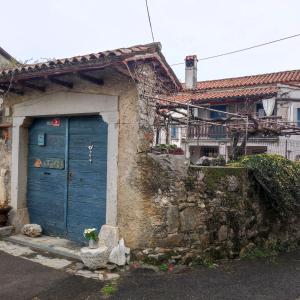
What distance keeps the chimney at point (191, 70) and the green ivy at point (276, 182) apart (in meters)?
16.1

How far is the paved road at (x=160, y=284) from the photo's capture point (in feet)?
14.0

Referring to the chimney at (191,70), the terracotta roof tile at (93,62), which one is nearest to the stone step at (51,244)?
the terracotta roof tile at (93,62)

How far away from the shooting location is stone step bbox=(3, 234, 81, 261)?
18.5 feet

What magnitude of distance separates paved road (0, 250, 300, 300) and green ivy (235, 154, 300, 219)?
142cm

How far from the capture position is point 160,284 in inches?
181

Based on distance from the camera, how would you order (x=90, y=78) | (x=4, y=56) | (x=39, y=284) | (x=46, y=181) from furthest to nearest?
(x=4, y=56) < (x=46, y=181) < (x=90, y=78) < (x=39, y=284)

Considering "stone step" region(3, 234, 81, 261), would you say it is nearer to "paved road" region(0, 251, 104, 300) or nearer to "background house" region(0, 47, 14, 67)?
"paved road" region(0, 251, 104, 300)

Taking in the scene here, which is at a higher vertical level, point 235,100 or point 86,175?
point 235,100

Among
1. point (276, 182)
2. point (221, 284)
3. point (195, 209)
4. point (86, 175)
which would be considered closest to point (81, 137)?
point (86, 175)

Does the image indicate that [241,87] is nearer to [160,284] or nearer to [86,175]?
[86,175]

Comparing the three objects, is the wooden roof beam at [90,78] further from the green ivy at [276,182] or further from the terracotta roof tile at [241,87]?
the terracotta roof tile at [241,87]

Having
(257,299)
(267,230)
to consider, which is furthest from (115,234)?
(267,230)

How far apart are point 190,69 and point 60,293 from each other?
64.7 feet

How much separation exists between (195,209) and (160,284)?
1435 millimetres
